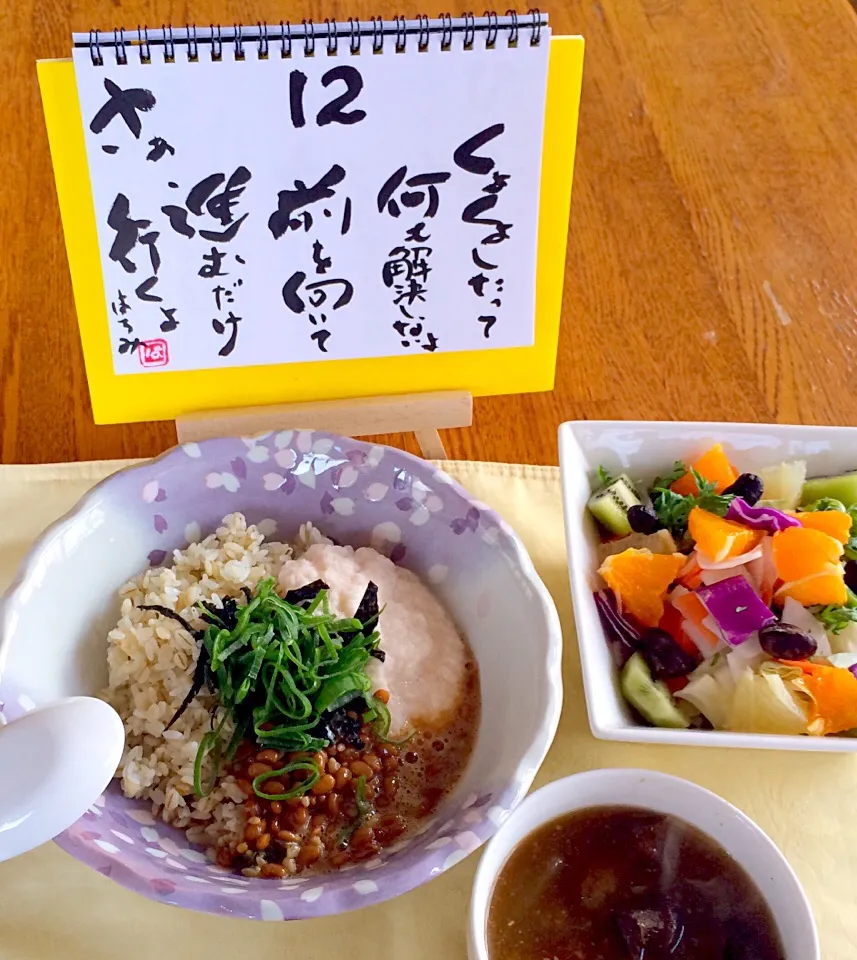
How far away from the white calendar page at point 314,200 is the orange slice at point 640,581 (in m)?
0.30

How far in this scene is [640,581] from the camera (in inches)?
47.2

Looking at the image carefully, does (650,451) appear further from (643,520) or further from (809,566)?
(809,566)

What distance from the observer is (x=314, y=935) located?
997 mm

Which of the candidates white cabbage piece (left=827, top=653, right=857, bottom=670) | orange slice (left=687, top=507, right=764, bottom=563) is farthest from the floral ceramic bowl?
white cabbage piece (left=827, top=653, right=857, bottom=670)

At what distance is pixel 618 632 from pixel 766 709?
182mm

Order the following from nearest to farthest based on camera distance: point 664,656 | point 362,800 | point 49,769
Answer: point 49,769 → point 362,800 → point 664,656

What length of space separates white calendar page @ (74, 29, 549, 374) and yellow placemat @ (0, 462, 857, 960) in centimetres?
42

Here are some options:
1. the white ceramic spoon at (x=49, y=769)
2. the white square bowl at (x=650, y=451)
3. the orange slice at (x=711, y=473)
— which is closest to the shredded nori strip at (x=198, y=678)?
the white ceramic spoon at (x=49, y=769)

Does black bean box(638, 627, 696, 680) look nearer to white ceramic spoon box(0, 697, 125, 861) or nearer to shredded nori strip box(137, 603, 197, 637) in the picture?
shredded nori strip box(137, 603, 197, 637)

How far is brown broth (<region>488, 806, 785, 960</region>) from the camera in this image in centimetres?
90

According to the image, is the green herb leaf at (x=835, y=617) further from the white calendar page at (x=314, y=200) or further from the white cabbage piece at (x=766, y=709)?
the white calendar page at (x=314, y=200)

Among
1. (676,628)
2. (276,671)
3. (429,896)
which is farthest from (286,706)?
(676,628)

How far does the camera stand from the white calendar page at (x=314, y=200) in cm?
98

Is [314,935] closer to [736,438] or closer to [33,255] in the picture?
[736,438]
